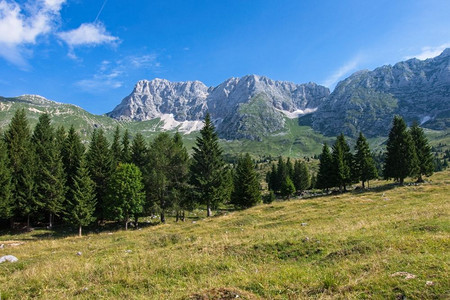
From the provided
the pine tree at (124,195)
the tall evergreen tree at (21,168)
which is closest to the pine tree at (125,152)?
the pine tree at (124,195)

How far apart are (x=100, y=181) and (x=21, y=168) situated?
1363cm

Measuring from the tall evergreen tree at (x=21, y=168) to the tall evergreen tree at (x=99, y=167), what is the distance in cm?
977

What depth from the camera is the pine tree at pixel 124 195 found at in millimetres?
38406

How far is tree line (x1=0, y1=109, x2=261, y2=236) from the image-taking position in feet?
128

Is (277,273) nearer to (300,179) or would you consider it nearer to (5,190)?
(5,190)

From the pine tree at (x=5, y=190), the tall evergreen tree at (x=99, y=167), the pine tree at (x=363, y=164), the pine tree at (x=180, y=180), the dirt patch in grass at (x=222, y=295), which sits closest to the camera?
the dirt patch in grass at (x=222, y=295)

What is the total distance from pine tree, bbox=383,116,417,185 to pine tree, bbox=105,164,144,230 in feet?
188

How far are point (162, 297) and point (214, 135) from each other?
1544 inches

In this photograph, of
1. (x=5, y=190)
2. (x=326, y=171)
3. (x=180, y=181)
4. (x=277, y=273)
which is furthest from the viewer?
(x=326, y=171)

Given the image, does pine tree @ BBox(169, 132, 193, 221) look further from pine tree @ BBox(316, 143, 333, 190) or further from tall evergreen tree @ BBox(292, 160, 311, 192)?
tall evergreen tree @ BBox(292, 160, 311, 192)

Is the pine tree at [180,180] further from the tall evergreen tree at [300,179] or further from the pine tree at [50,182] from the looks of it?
the tall evergreen tree at [300,179]

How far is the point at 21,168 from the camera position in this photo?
43688 mm

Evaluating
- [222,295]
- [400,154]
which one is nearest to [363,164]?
[400,154]

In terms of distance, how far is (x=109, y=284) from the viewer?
8.20m
